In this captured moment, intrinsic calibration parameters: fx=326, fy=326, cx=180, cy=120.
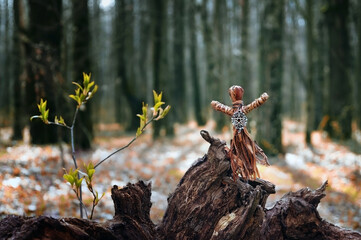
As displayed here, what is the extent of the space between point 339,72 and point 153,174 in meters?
8.28

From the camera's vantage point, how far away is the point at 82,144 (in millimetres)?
9336

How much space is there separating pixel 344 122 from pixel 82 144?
30.0 ft

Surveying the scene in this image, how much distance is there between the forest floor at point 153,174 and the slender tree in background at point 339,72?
0.78 m

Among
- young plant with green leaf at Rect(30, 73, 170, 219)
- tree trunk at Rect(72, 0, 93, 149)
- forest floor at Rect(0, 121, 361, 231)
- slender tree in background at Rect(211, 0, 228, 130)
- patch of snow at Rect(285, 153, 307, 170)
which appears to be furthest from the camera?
slender tree in background at Rect(211, 0, 228, 130)

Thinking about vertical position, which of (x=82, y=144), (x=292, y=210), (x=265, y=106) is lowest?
(x=292, y=210)

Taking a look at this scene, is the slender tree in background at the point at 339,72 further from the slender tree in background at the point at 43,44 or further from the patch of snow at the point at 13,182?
the patch of snow at the point at 13,182

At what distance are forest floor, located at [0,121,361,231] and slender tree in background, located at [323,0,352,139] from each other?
0.78m

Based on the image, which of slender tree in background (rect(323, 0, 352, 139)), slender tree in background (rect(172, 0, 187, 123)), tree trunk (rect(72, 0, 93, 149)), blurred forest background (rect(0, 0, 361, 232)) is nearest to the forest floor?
blurred forest background (rect(0, 0, 361, 232))

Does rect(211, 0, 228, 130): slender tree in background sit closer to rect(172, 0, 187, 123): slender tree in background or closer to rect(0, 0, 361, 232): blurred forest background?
rect(0, 0, 361, 232): blurred forest background

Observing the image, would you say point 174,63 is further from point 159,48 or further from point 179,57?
point 159,48

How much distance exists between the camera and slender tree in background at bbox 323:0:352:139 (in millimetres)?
11898

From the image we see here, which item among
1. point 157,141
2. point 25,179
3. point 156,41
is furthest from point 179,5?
point 25,179

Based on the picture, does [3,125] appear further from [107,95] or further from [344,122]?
[344,122]

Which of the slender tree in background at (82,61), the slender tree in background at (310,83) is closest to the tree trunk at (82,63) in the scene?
the slender tree in background at (82,61)
